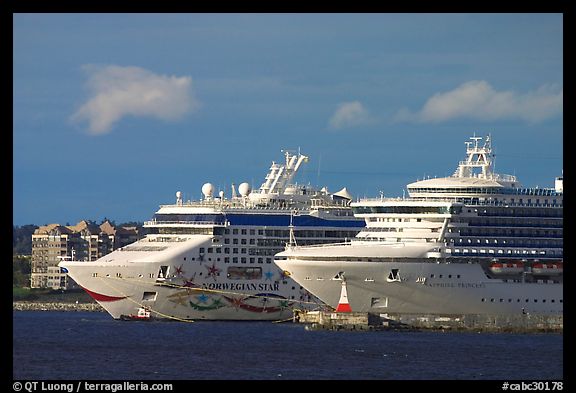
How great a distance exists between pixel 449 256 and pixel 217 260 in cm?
1616

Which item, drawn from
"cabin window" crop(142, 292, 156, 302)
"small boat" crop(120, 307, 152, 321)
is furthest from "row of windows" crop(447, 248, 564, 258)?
"small boat" crop(120, 307, 152, 321)

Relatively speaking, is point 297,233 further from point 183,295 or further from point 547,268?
point 547,268

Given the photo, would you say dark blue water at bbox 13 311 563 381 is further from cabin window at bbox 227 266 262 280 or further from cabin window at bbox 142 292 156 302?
cabin window at bbox 227 266 262 280

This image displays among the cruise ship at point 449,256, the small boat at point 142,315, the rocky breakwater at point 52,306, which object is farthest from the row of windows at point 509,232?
the rocky breakwater at point 52,306

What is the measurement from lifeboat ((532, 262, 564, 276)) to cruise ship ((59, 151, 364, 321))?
14.4 meters

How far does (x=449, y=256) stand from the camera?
78875 millimetres

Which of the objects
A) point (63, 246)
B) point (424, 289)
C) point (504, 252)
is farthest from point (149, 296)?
point (63, 246)

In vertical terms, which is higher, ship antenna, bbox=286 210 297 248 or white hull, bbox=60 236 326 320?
ship antenna, bbox=286 210 297 248

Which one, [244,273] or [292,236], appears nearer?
[292,236]

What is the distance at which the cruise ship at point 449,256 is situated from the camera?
78562 millimetres

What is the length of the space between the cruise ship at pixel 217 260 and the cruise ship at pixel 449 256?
299 inches

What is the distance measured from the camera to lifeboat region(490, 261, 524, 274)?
79.8m

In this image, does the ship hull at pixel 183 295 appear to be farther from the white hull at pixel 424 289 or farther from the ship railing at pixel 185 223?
the white hull at pixel 424 289

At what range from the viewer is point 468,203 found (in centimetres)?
8138
